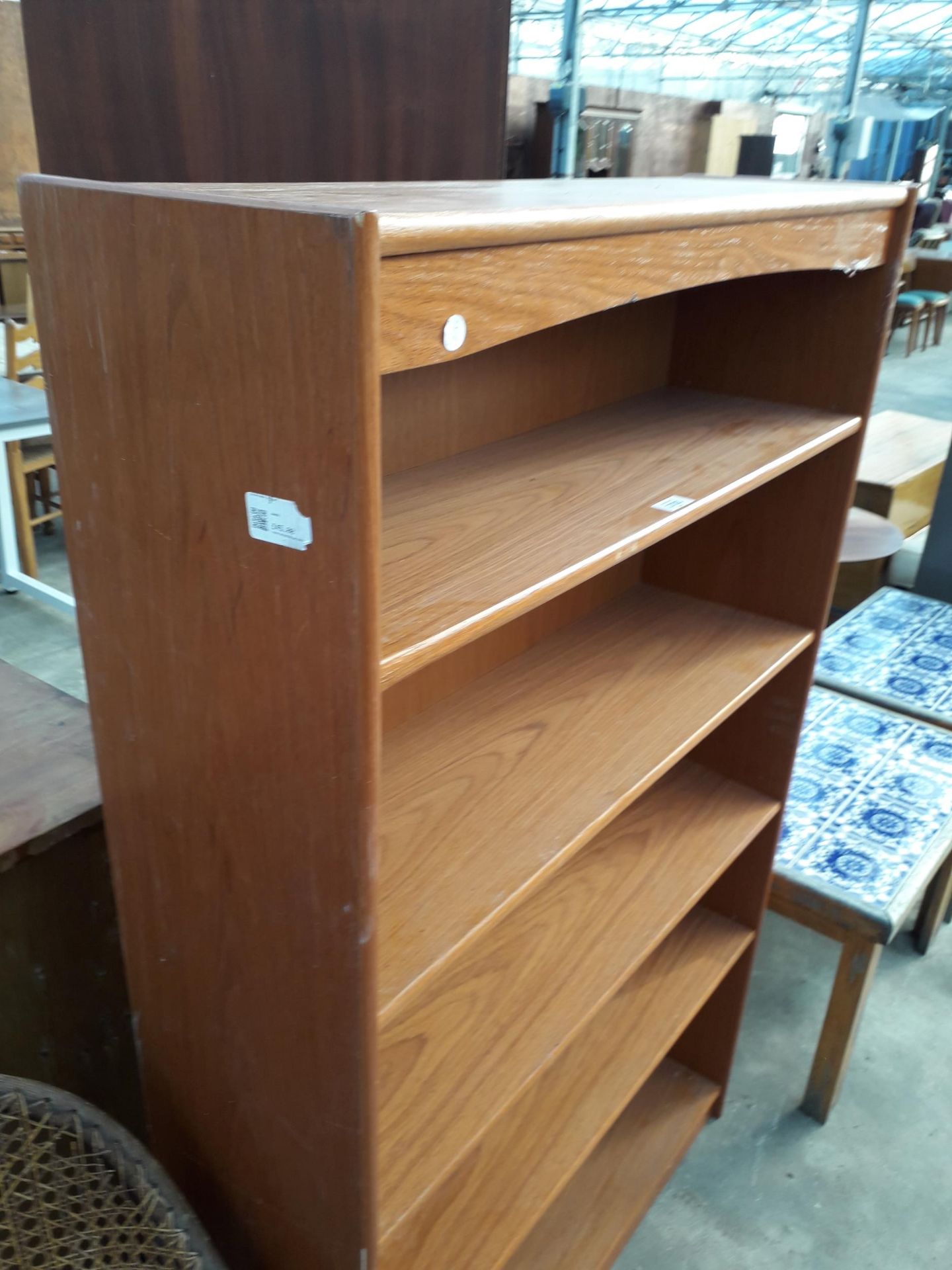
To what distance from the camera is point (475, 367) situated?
119 cm

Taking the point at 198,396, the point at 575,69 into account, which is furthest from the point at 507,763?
the point at 575,69

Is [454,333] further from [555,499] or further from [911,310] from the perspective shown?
[911,310]

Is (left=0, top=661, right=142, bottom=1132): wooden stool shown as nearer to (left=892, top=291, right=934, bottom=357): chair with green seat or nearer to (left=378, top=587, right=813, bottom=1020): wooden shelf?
(left=378, top=587, right=813, bottom=1020): wooden shelf

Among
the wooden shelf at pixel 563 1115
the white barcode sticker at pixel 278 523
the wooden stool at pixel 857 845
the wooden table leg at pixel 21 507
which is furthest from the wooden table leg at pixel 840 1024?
the wooden table leg at pixel 21 507

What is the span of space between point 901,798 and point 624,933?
3.12 ft

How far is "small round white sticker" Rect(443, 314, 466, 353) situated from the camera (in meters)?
0.65

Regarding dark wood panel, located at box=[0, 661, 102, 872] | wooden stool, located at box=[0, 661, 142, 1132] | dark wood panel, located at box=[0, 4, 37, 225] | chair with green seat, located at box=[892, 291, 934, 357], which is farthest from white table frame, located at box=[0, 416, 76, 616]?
chair with green seat, located at box=[892, 291, 934, 357]

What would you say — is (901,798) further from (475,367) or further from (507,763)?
(475,367)

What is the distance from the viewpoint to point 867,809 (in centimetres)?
201

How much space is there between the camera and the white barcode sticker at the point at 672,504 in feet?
3.36

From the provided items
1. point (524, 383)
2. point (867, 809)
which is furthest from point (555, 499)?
point (867, 809)

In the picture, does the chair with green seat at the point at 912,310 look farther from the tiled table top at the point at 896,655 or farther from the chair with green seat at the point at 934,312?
the tiled table top at the point at 896,655

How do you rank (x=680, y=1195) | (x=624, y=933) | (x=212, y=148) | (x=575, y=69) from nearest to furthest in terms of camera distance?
(x=212, y=148)
(x=624, y=933)
(x=680, y=1195)
(x=575, y=69)

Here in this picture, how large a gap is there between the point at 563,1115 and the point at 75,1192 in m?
0.70
